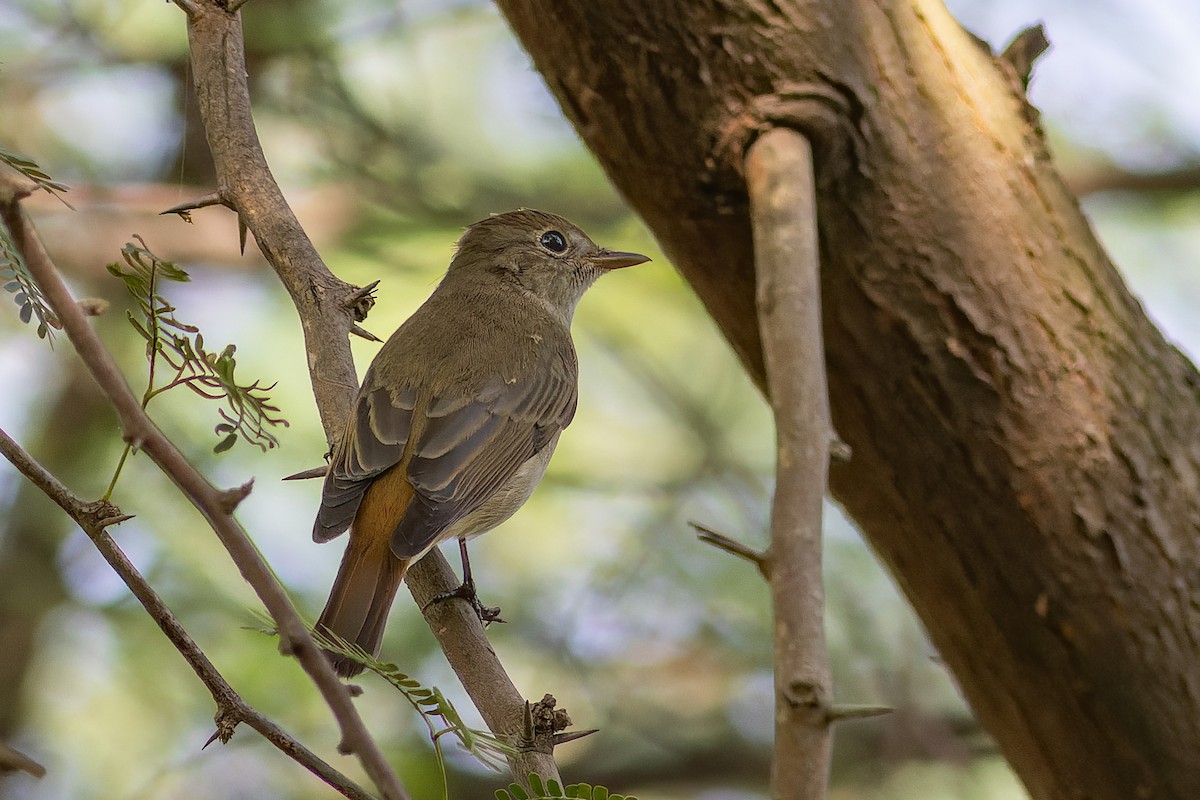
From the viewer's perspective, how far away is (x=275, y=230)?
9.93 feet

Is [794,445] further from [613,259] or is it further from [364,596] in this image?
[613,259]

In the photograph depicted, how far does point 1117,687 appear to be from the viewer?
2.74 metres

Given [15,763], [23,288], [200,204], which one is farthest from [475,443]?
[15,763]

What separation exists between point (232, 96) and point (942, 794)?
13.8 feet

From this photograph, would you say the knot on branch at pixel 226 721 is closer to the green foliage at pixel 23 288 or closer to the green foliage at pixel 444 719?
the green foliage at pixel 444 719

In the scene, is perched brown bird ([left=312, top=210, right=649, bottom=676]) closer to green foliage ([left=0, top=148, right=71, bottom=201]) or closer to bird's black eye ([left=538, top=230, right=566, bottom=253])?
bird's black eye ([left=538, top=230, right=566, bottom=253])

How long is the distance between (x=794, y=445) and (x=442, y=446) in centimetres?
190

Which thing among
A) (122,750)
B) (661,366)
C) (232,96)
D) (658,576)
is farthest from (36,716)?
(232,96)

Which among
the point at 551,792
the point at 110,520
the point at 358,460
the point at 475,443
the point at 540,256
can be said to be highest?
the point at 540,256

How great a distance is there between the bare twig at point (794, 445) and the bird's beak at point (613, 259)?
2.37 meters

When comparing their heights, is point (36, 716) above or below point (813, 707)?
above

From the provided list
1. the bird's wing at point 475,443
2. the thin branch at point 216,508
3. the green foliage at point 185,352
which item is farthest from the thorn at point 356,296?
the thin branch at point 216,508

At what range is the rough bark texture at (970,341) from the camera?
2.58 m

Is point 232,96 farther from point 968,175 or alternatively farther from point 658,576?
point 658,576
